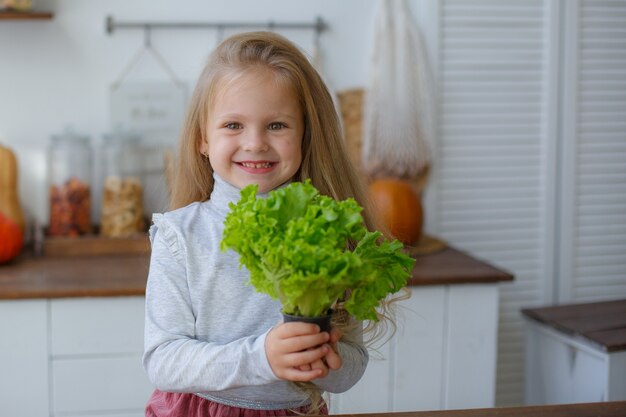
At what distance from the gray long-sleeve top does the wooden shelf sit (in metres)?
1.24

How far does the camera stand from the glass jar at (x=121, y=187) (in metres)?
2.35

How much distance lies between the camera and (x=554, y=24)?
256 cm

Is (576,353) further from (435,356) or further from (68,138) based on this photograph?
(68,138)

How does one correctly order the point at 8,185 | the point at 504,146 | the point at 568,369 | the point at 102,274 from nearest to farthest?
the point at 102,274, the point at 568,369, the point at 8,185, the point at 504,146

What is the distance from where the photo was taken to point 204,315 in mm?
1186

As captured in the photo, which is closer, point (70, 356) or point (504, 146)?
point (70, 356)

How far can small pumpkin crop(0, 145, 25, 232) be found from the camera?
2283 mm

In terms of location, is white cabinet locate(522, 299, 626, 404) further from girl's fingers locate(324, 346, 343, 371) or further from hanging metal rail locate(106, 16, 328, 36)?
girl's fingers locate(324, 346, 343, 371)

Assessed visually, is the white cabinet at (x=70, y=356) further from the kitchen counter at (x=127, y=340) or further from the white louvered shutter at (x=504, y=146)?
the white louvered shutter at (x=504, y=146)

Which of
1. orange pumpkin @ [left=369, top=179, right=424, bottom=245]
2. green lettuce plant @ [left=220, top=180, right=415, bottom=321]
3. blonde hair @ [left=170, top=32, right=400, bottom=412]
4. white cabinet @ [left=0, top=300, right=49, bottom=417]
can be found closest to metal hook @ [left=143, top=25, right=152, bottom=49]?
orange pumpkin @ [left=369, top=179, right=424, bottom=245]

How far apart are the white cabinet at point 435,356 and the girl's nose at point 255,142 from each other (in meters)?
0.97

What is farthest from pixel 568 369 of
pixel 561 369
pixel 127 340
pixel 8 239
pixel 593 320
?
pixel 8 239

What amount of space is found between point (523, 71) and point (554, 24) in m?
0.17

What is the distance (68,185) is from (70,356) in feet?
1.96
